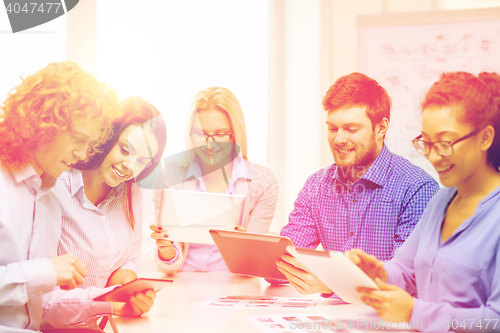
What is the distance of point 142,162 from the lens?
1.51 meters

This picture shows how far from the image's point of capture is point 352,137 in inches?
69.4

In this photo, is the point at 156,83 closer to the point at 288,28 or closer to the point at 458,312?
the point at 288,28

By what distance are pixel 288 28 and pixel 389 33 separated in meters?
0.58

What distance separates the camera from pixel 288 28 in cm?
251

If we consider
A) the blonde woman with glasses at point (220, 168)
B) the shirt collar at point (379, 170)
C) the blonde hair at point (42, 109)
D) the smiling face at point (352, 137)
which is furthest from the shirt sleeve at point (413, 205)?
the blonde hair at point (42, 109)

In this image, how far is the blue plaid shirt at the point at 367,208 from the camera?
167cm

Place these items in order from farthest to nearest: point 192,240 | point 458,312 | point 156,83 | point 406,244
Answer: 1. point 156,83
2. point 192,240
3. point 406,244
4. point 458,312

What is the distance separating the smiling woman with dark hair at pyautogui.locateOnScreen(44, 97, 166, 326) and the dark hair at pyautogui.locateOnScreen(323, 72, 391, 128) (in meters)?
0.73

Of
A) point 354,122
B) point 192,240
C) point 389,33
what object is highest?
point 389,33

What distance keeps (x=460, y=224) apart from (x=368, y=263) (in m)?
0.27

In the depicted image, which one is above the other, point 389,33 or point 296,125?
point 389,33

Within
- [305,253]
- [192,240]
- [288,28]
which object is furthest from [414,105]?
[305,253]

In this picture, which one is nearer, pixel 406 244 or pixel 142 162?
pixel 406 244

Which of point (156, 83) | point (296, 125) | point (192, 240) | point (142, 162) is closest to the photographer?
point (142, 162)
